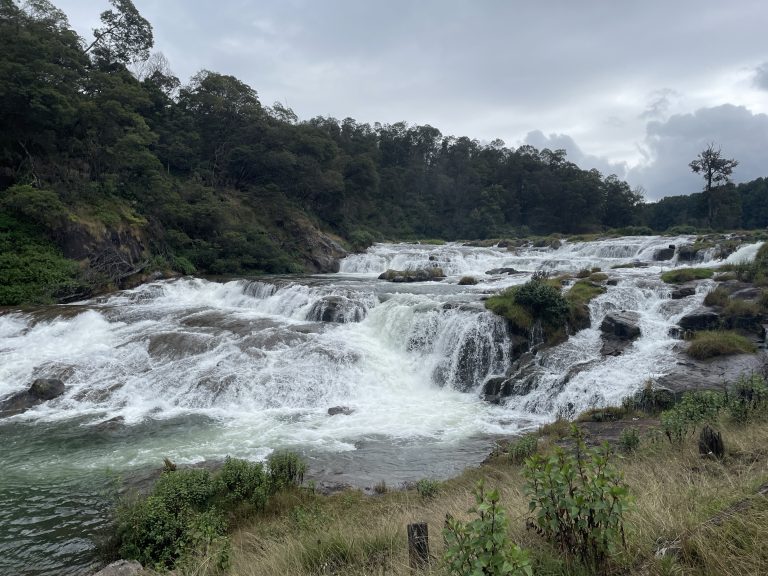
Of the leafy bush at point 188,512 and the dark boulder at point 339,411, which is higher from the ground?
the leafy bush at point 188,512

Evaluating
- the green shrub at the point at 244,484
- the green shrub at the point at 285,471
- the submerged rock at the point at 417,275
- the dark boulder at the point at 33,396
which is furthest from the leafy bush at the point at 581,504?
the submerged rock at the point at 417,275

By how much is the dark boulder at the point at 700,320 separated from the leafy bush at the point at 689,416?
21.2 ft

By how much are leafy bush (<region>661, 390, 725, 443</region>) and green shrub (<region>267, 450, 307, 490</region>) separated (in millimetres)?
5988

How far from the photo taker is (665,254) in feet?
86.7

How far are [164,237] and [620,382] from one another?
89.2 ft

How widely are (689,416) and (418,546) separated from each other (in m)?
→ 6.15

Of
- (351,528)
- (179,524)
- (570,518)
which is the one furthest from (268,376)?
(570,518)

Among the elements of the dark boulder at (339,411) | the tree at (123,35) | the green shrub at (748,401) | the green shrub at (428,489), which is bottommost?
the dark boulder at (339,411)

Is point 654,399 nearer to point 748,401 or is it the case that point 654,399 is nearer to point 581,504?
point 748,401

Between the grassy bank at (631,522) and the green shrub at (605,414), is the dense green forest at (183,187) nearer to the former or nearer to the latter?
the grassy bank at (631,522)

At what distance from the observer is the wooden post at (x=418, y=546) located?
11.5 ft

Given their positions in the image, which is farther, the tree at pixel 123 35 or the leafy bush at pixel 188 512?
the tree at pixel 123 35

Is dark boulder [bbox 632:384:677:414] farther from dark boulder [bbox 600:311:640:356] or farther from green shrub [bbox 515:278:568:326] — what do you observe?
green shrub [bbox 515:278:568:326]

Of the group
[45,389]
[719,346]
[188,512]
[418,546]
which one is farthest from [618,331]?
[45,389]
